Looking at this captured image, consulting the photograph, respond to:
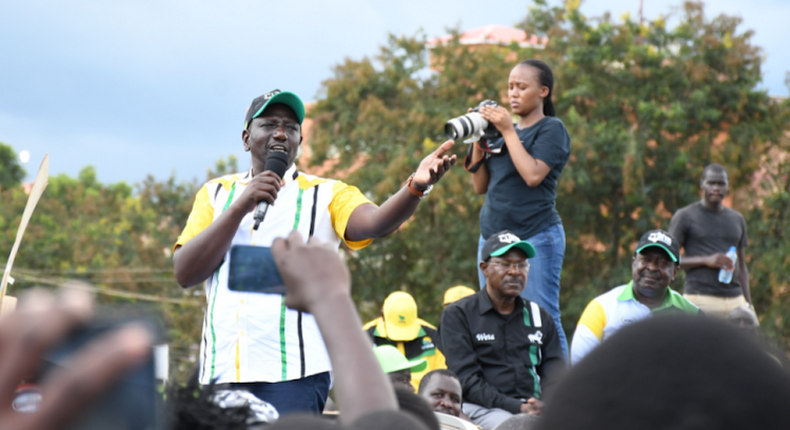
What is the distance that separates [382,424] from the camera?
1.14 m

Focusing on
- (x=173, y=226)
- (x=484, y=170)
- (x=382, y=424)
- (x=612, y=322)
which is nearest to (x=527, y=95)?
(x=484, y=170)

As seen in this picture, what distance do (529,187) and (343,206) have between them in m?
2.34

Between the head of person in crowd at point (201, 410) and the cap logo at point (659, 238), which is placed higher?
the cap logo at point (659, 238)

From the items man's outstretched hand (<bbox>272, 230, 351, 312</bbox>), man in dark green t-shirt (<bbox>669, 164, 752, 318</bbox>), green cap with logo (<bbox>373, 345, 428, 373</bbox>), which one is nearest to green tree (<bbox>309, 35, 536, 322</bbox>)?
man in dark green t-shirt (<bbox>669, 164, 752, 318</bbox>)

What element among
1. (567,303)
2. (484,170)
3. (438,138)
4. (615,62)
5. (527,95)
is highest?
A: (615,62)

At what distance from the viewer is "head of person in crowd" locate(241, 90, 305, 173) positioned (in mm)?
3156

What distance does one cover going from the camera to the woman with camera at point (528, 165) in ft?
16.5

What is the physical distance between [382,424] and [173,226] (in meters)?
27.9

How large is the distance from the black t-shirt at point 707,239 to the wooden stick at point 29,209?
222 inches

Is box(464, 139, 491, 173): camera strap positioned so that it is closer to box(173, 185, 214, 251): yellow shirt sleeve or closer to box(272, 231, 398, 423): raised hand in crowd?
box(173, 185, 214, 251): yellow shirt sleeve

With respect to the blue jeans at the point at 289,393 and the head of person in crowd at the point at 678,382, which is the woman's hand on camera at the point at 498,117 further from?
the head of person in crowd at the point at 678,382

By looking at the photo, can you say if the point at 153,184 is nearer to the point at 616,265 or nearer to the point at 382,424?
the point at 616,265

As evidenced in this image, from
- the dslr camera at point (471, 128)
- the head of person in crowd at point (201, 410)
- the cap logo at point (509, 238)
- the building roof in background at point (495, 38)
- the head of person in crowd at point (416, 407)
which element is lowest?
the head of person in crowd at point (416, 407)

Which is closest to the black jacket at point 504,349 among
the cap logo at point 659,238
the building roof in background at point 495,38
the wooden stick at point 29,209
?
the cap logo at point 659,238
